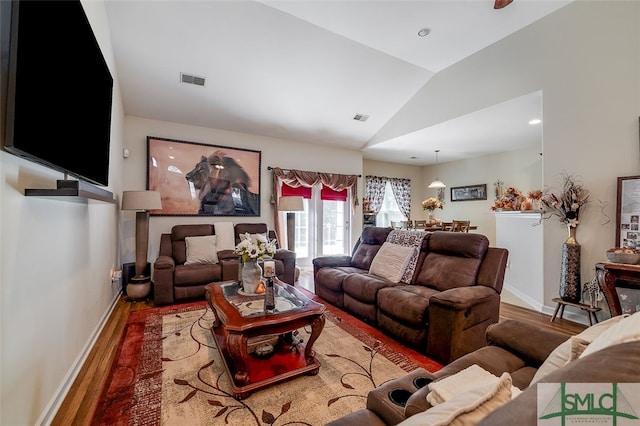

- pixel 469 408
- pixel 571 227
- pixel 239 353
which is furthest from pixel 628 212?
pixel 239 353

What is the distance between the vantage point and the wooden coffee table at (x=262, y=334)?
171cm

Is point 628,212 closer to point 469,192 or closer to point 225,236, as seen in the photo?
point 469,192

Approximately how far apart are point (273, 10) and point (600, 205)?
4.16m

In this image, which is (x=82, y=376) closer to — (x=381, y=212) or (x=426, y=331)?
(x=426, y=331)

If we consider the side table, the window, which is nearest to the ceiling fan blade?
the side table

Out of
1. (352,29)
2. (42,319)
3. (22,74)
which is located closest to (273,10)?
(352,29)

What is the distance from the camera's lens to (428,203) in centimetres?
601

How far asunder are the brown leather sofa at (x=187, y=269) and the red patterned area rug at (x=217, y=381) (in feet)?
2.57

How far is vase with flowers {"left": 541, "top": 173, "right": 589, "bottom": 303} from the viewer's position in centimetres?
296

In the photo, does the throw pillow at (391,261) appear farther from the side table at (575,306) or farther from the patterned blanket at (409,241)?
the side table at (575,306)

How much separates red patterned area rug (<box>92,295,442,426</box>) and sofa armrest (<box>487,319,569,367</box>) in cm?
77

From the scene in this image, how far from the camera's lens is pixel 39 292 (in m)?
1.43

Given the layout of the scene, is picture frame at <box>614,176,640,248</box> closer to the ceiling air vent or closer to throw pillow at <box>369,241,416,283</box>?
throw pillow at <box>369,241,416,283</box>

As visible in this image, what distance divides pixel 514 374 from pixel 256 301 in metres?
1.71
